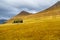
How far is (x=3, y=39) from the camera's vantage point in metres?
21.8

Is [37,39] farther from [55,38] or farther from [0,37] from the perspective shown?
[0,37]

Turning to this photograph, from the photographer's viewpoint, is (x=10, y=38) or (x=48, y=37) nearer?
(x=48, y=37)

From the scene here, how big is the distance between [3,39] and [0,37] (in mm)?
1256

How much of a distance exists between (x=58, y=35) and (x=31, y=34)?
388 centimetres

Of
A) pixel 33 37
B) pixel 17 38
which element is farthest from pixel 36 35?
pixel 17 38

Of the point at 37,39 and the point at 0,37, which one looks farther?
the point at 0,37

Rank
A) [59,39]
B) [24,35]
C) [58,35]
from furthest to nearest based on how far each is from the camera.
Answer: [24,35], [58,35], [59,39]

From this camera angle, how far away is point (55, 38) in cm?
1984

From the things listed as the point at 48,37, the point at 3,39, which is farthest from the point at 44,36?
the point at 3,39

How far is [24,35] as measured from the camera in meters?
22.6

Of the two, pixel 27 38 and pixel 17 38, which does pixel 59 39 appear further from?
pixel 17 38

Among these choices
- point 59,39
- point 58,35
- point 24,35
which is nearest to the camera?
point 59,39

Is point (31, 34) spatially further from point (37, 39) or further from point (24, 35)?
point (37, 39)

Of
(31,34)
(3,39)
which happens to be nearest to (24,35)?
(31,34)
